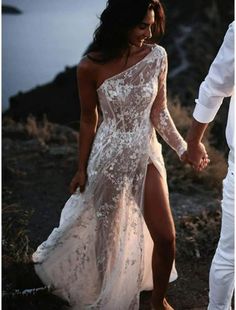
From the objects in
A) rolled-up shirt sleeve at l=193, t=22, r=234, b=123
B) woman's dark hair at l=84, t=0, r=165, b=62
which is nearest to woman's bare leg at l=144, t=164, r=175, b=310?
rolled-up shirt sleeve at l=193, t=22, r=234, b=123

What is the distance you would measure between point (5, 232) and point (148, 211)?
5.11ft

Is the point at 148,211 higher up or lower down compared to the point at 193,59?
lower down

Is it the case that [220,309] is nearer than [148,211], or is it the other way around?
[220,309]

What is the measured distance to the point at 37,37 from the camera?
10.1 meters

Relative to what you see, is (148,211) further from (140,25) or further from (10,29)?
(10,29)

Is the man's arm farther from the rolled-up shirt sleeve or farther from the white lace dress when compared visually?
the white lace dress

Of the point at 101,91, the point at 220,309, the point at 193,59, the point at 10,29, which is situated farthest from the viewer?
the point at 193,59

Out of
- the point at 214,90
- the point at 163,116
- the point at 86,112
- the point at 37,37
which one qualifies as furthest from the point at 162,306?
the point at 37,37

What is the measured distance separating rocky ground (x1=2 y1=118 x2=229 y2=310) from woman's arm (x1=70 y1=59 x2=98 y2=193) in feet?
2.33

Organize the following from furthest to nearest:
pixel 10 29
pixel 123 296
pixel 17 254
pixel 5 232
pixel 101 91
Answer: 1. pixel 10 29
2. pixel 5 232
3. pixel 17 254
4. pixel 123 296
5. pixel 101 91

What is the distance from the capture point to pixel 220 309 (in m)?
2.88

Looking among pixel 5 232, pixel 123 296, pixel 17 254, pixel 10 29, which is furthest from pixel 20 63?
pixel 123 296

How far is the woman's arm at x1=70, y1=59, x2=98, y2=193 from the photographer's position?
305 centimetres

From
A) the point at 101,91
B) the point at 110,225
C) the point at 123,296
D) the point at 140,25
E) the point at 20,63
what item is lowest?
the point at 123,296
